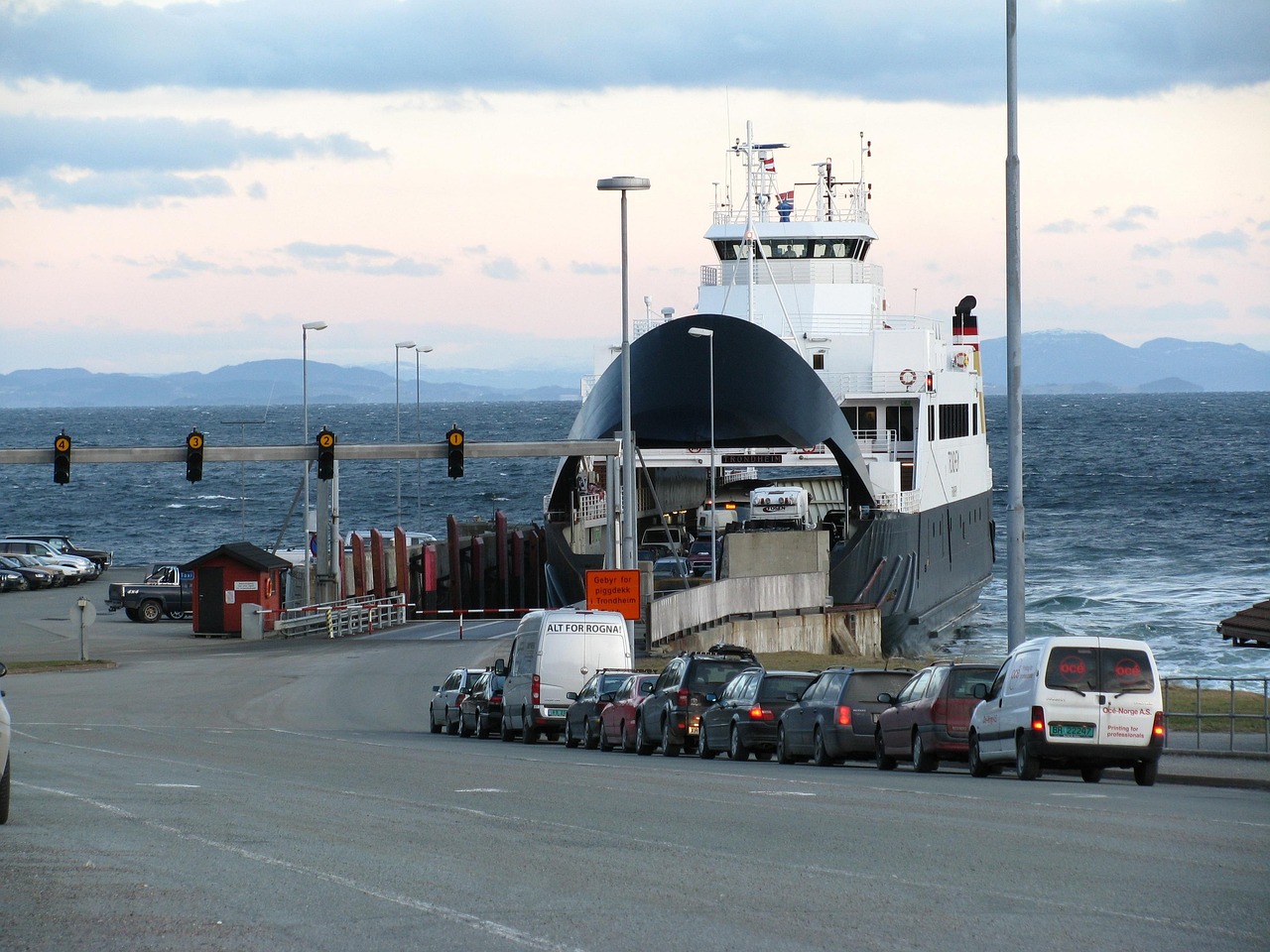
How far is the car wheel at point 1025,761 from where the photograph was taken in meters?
16.3

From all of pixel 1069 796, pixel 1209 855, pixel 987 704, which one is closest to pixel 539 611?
pixel 987 704

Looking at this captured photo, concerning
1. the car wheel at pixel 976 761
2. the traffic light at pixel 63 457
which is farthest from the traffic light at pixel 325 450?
the car wheel at pixel 976 761

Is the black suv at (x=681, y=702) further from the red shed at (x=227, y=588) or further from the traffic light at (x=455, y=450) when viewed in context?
the red shed at (x=227, y=588)

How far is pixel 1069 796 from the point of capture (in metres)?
14.4

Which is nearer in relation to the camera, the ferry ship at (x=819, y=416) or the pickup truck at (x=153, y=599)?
the ferry ship at (x=819, y=416)

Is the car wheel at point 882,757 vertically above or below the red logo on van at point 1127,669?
below

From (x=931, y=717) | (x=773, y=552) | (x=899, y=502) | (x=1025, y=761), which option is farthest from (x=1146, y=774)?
(x=899, y=502)

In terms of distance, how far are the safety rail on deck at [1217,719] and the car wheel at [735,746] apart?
490cm

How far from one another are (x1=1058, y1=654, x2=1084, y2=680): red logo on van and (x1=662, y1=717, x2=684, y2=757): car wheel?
643cm

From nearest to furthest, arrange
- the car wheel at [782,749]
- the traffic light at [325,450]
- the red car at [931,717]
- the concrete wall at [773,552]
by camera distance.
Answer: the red car at [931,717], the car wheel at [782,749], the traffic light at [325,450], the concrete wall at [773,552]

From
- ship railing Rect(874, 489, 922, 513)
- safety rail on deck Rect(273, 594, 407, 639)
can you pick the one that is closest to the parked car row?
safety rail on deck Rect(273, 594, 407, 639)

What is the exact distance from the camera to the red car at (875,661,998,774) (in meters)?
17.8

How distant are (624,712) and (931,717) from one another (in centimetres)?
523

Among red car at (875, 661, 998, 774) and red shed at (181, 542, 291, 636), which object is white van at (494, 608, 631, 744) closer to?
red car at (875, 661, 998, 774)
